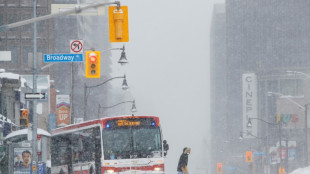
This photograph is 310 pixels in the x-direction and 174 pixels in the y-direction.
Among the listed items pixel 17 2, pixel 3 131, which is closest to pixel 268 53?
pixel 17 2

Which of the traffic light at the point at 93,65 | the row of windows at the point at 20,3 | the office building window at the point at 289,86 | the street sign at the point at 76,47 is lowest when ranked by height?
the traffic light at the point at 93,65

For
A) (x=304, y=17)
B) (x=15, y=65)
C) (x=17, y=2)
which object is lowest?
(x=15, y=65)

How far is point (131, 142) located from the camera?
27.1 m

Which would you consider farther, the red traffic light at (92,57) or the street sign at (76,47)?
the street sign at (76,47)

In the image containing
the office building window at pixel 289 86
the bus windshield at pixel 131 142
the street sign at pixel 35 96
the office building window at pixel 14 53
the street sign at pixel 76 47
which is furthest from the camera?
the office building window at pixel 289 86

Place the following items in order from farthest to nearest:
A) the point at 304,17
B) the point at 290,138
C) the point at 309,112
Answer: the point at 304,17
the point at 290,138
the point at 309,112

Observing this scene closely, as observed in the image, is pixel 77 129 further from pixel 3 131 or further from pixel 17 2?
pixel 17 2

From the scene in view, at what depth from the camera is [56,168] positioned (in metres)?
33.4

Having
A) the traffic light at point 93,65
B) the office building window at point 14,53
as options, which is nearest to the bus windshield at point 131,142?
the traffic light at point 93,65

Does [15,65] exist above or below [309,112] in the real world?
above

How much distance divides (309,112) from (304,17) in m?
97.5

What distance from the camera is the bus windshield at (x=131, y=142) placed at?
2689 centimetres

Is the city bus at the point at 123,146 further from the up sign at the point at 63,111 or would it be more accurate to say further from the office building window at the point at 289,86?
the office building window at the point at 289,86

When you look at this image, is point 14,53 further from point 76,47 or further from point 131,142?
point 131,142
